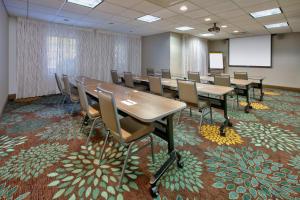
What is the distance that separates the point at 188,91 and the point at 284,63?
7277 millimetres

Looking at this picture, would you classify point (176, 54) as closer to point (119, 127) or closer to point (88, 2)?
point (88, 2)

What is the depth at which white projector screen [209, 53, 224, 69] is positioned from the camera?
30.3ft

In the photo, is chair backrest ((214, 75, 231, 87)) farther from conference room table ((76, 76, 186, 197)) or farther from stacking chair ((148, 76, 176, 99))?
conference room table ((76, 76, 186, 197))

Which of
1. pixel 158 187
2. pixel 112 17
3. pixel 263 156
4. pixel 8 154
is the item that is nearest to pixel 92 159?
pixel 158 187

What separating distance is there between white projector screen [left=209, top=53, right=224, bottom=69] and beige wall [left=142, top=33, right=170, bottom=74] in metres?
3.56

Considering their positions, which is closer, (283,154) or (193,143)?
(283,154)

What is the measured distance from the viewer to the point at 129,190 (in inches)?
64.1

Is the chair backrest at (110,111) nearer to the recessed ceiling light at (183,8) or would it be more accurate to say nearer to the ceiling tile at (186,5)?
the ceiling tile at (186,5)

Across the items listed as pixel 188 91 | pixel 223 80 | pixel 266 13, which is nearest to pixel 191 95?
pixel 188 91

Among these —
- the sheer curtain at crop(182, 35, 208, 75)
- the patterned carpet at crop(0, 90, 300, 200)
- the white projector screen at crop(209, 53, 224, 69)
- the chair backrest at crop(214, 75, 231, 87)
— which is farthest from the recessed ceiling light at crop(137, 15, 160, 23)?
the white projector screen at crop(209, 53, 224, 69)

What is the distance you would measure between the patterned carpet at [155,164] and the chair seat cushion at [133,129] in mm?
497

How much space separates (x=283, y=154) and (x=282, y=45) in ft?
24.5

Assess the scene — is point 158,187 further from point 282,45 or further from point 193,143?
point 282,45

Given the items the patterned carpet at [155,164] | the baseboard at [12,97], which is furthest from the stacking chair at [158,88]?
the baseboard at [12,97]
